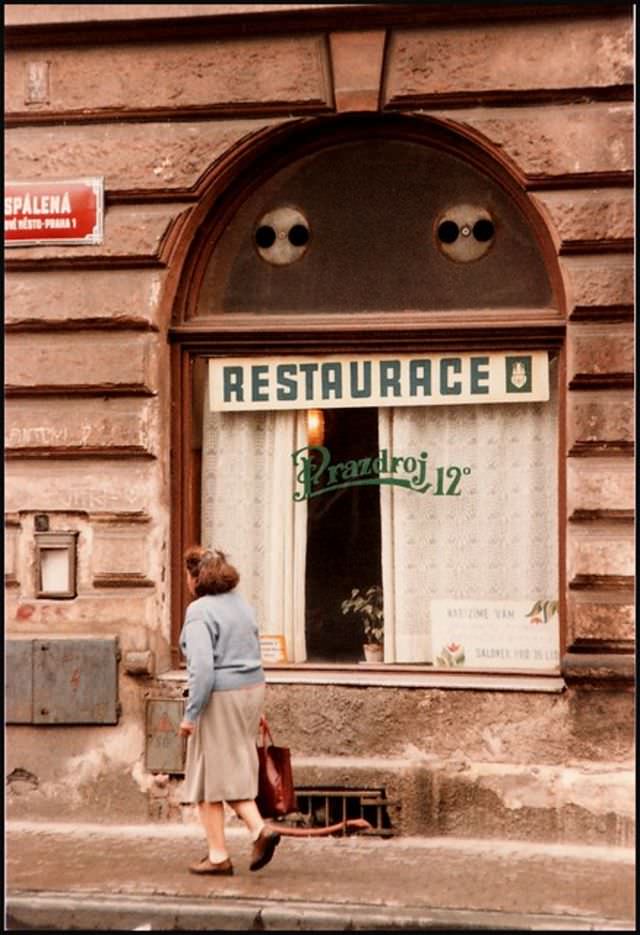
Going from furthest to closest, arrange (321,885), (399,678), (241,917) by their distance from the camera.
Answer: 1. (399,678)
2. (321,885)
3. (241,917)

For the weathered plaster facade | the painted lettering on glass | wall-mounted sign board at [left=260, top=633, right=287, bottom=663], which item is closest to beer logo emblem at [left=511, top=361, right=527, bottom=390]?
the weathered plaster facade

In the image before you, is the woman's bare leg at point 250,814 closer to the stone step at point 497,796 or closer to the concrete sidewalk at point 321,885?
the concrete sidewalk at point 321,885

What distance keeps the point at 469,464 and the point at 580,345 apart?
1029mm

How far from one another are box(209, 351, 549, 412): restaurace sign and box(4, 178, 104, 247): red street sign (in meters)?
1.11

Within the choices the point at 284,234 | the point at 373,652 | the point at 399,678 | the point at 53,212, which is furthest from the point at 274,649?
the point at 53,212

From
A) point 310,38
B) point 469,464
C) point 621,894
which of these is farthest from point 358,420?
point 621,894

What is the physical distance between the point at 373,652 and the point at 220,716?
1.71 meters

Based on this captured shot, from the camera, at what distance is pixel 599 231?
8.05 m

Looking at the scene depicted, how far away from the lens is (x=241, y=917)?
21.9 feet

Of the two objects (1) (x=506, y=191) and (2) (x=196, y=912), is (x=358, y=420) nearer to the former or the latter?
(1) (x=506, y=191)

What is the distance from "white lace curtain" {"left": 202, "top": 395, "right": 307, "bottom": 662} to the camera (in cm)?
881

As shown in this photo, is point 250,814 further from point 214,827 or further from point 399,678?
point 399,678

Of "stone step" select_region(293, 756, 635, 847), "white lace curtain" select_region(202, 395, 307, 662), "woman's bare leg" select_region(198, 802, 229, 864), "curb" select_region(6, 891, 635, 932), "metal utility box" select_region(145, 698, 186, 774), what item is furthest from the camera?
"white lace curtain" select_region(202, 395, 307, 662)

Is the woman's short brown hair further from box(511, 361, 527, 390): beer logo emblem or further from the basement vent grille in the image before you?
box(511, 361, 527, 390): beer logo emblem
